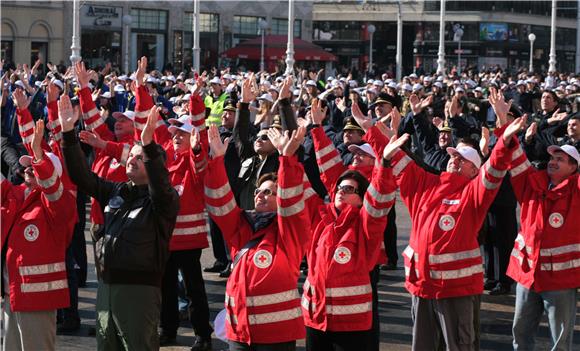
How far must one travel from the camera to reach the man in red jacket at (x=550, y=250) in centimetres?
816

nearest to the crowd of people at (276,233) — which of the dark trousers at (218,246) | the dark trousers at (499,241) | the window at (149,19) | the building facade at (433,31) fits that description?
the dark trousers at (499,241)

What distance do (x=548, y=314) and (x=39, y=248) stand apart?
3.73 m

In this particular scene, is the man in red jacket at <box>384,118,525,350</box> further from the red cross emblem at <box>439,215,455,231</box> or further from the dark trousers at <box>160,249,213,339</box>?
the dark trousers at <box>160,249,213,339</box>

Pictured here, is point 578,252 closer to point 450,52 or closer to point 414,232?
point 414,232

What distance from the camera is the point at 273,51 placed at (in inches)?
2087

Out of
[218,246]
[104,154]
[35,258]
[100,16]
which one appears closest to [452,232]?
[35,258]

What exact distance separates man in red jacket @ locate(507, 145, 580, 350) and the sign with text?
43.4 meters

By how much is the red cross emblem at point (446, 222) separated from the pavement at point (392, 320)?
1.64 metres

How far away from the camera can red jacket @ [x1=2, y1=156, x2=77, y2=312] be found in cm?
751

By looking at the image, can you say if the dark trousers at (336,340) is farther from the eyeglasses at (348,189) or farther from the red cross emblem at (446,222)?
the red cross emblem at (446,222)

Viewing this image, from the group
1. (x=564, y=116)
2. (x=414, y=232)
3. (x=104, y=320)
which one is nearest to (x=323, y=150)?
(x=414, y=232)

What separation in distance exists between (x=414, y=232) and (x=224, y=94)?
1205 centimetres

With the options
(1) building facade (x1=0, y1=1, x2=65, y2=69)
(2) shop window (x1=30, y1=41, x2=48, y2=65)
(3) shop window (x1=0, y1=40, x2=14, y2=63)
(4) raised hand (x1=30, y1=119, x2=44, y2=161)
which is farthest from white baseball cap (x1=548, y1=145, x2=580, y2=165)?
(2) shop window (x1=30, y1=41, x2=48, y2=65)

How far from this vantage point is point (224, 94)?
19.9m
